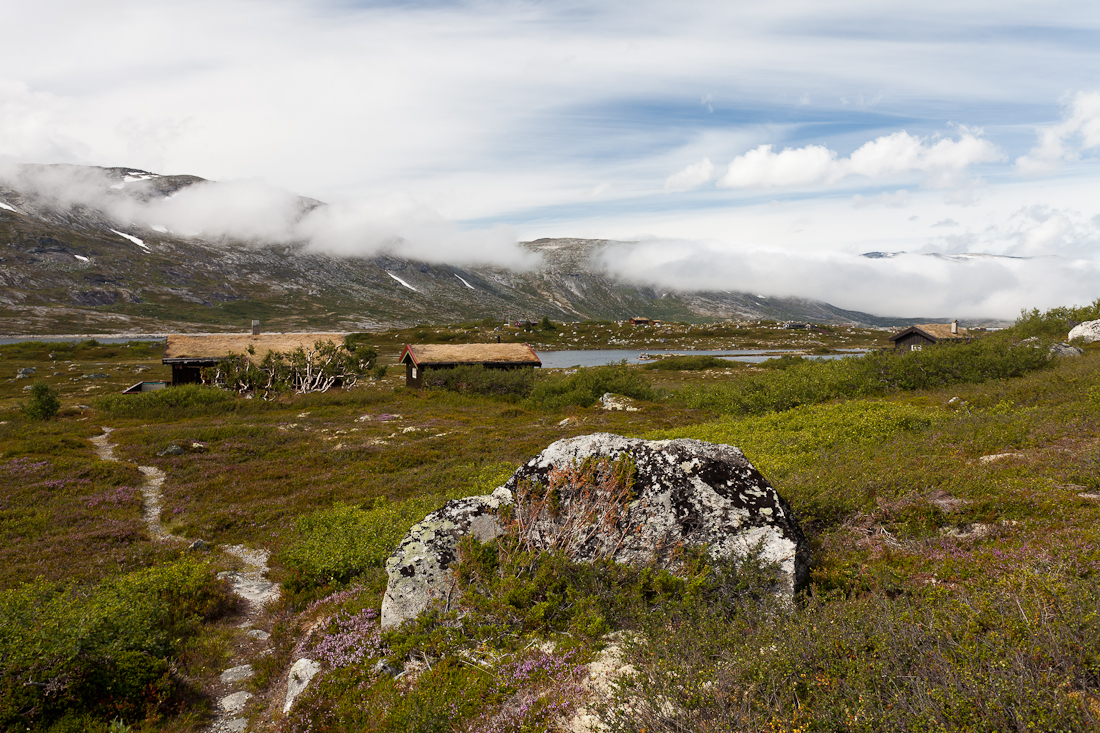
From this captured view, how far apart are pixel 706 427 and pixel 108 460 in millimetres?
24662

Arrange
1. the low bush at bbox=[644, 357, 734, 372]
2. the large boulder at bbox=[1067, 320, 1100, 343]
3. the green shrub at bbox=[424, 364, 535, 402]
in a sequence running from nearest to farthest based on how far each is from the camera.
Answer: the large boulder at bbox=[1067, 320, 1100, 343] < the green shrub at bbox=[424, 364, 535, 402] < the low bush at bbox=[644, 357, 734, 372]

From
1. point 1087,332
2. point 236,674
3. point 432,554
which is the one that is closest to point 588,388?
point 432,554

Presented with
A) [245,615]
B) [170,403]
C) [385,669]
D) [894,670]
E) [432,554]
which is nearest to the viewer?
[894,670]

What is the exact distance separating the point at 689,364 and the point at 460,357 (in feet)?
145

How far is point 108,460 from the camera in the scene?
22.7 metres

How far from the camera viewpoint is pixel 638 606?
6.34m

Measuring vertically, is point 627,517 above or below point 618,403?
above

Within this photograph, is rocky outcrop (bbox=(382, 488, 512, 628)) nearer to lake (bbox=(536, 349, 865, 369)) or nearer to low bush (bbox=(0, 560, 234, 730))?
low bush (bbox=(0, 560, 234, 730))

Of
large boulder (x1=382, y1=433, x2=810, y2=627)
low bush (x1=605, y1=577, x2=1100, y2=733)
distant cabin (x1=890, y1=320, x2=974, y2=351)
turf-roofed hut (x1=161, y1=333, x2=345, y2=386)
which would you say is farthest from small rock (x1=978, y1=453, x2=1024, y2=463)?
distant cabin (x1=890, y1=320, x2=974, y2=351)

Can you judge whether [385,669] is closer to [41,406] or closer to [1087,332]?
[41,406]

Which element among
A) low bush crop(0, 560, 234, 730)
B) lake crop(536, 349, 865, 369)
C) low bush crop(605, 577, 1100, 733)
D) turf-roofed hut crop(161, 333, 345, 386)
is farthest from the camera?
lake crop(536, 349, 865, 369)

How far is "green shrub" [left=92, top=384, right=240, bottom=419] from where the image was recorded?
122ft

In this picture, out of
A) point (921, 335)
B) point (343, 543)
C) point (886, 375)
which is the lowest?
point (343, 543)

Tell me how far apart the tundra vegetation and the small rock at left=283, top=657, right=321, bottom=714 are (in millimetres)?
189
